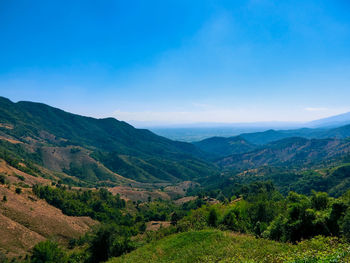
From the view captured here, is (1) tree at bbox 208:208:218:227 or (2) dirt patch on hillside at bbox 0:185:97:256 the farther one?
(2) dirt patch on hillside at bbox 0:185:97:256

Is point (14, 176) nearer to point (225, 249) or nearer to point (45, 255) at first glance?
point (45, 255)

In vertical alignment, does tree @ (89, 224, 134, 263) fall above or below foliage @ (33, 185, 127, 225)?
above

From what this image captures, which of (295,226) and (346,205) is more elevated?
(346,205)

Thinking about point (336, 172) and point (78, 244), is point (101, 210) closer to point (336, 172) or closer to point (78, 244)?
point (78, 244)

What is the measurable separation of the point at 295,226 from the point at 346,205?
262 inches

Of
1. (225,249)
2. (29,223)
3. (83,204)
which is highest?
(225,249)

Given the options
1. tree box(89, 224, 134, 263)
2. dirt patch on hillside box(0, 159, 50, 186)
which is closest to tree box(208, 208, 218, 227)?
tree box(89, 224, 134, 263)

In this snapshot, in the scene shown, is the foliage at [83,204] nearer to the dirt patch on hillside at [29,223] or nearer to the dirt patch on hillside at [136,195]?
the dirt patch on hillside at [29,223]

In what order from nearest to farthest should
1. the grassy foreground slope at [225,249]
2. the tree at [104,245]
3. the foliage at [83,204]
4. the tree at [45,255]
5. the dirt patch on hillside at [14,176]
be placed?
1. the grassy foreground slope at [225,249]
2. the tree at [104,245]
3. the tree at [45,255]
4. the foliage at [83,204]
5. the dirt patch on hillside at [14,176]

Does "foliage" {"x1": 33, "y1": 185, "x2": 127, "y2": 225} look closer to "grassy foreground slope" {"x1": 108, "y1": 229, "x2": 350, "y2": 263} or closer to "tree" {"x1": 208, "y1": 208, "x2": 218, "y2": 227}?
"tree" {"x1": 208, "y1": 208, "x2": 218, "y2": 227}

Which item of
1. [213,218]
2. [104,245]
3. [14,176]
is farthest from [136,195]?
[213,218]

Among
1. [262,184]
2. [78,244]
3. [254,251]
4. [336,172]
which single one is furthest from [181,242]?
[336,172]

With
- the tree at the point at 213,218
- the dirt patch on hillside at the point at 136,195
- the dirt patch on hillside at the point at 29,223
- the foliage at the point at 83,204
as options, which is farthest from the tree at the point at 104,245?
the dirt patch on hillside at the point at 136,195

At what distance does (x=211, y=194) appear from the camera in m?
138
